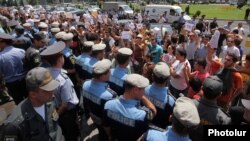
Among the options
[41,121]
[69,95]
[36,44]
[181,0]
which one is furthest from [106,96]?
[181,0]

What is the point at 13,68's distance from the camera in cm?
553

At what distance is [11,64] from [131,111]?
3185 millimetres

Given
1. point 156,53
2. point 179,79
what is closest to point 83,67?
point 179,79

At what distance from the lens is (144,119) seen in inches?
132

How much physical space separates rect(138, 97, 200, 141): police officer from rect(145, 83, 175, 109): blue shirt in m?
1.02

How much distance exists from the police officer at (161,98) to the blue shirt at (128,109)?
21.8 inches

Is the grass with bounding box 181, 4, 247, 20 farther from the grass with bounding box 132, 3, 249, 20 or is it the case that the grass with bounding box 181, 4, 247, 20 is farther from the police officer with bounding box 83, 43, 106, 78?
the police officer with bounding box 83, 43, 106, 78

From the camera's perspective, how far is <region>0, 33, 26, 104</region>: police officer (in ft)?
17.8

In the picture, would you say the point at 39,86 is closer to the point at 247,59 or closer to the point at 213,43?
the point at 247,59

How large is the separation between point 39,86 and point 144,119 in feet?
4.34

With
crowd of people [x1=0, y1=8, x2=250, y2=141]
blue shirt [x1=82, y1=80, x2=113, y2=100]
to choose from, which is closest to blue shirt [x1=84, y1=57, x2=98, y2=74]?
crowd of people [x1=0, y1=8, x2=250, y2=141]

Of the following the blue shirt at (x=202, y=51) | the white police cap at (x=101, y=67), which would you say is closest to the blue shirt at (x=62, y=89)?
the white police cap at (x=101, y=67)

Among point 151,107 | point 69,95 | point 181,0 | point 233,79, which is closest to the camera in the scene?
point 151,107

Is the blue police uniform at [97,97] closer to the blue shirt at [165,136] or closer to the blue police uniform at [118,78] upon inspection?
the blue police uniform at [118,78]
